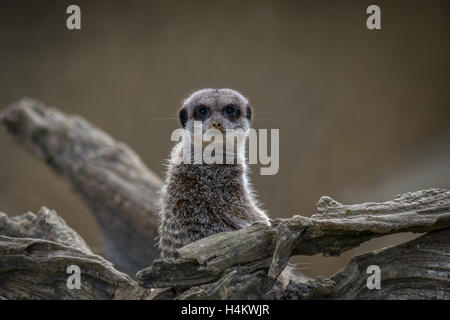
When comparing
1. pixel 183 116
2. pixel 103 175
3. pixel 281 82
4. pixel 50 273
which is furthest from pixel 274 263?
pixel 281 82

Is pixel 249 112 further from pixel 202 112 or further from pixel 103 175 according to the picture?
pixel 103 175

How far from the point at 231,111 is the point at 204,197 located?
0.64m

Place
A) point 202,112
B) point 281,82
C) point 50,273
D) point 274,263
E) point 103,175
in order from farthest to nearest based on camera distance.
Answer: point 281,82 < point 103,175 < point 202,112 < point 50,273 < point 274,263

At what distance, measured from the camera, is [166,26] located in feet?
18.9

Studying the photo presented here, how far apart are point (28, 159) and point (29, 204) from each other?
57 centimetres

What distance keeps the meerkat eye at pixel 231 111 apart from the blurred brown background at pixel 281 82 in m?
3.16

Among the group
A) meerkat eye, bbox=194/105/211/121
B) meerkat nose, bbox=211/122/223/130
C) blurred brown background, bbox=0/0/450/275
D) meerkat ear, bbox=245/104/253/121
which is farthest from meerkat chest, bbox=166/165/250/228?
blurred brown background, bbox=0/0/450/275

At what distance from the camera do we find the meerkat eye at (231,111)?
2619 mm

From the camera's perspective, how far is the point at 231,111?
8.68ft

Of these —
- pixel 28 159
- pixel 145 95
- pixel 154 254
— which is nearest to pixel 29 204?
pixel 28 159

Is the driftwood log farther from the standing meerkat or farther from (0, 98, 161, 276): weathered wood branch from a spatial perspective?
(0, 98, 161, 276): weathered wood branch
